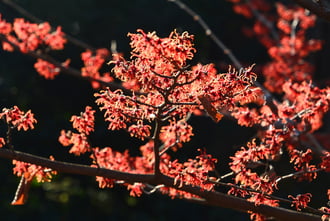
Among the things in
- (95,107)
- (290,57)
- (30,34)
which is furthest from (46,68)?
(290,57)

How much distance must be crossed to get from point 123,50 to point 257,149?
510 cm

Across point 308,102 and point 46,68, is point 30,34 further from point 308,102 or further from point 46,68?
point 308,102

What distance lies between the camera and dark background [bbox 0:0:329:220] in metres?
7.09

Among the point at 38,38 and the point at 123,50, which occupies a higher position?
the point at 123,50

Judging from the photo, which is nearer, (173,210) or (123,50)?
(173,210)

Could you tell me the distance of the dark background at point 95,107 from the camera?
7.09 meters

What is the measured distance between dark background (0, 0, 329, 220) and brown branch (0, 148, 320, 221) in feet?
13.6

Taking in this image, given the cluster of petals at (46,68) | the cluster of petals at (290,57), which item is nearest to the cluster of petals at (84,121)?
the cluster of petals at (46,68)

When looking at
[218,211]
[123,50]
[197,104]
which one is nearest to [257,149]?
[197,104]

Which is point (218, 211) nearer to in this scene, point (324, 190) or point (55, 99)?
point (324, 190)

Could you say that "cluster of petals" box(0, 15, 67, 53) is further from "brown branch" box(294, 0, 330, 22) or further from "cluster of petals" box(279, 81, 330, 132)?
"brown branch" box(294, 0, 330, 22)

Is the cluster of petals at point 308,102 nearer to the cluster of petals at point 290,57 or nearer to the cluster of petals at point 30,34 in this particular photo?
the cluster of petals at point 30,34

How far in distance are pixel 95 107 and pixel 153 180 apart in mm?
4800

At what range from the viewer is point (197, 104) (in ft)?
7.57
